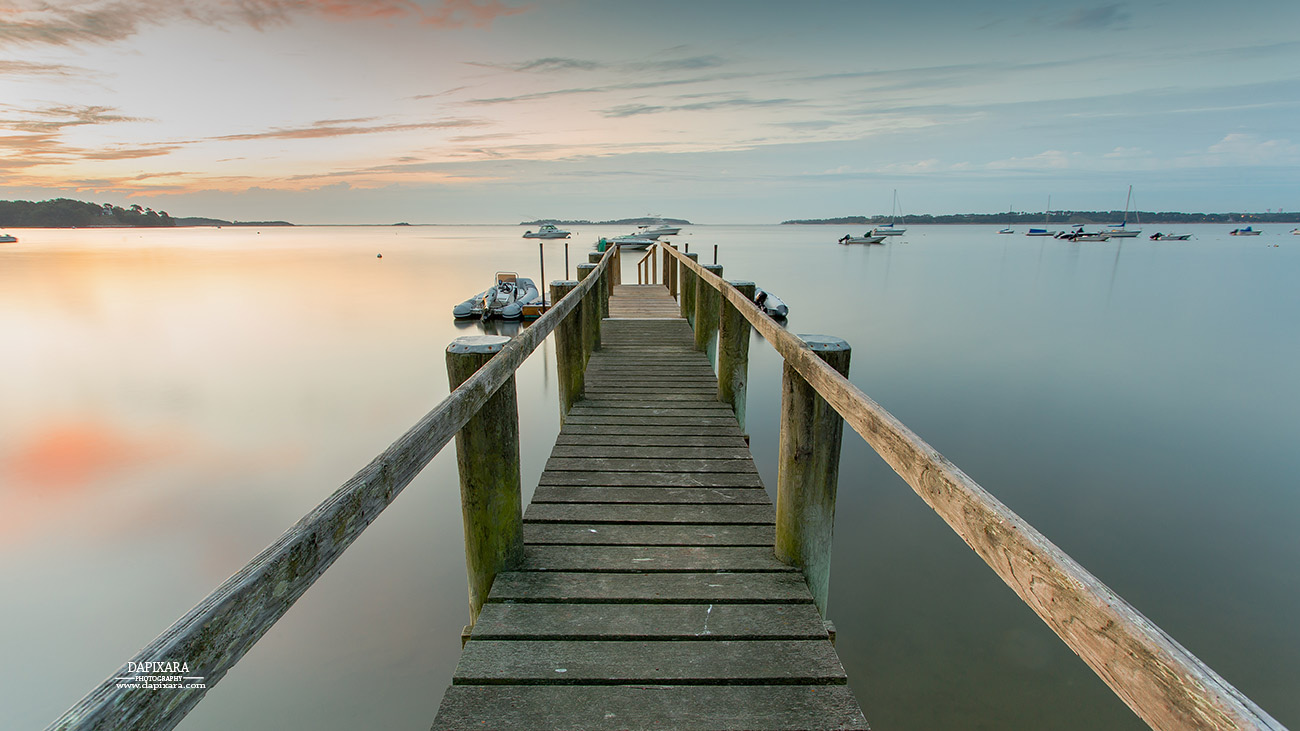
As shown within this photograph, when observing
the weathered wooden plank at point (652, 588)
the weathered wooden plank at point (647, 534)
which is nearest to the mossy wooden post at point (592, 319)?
the weathered wooden plank at point (647, 534)

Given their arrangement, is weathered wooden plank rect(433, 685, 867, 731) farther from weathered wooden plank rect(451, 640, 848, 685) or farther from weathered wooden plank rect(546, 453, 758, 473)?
weathered wooden plank rect(546, 453, 758, 473)

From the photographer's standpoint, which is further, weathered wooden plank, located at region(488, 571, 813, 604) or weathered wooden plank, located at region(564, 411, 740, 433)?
weathered wooden plank, located at region(564, 411, 740, 433)

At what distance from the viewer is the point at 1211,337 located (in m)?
19.0

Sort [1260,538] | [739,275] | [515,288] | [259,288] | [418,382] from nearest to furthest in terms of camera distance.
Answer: [1260,538] → [418,382] → [515,288] → [259,288] → [739,275]

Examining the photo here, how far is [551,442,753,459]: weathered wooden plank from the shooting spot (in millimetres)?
4324

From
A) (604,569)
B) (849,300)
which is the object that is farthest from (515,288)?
(604,569)

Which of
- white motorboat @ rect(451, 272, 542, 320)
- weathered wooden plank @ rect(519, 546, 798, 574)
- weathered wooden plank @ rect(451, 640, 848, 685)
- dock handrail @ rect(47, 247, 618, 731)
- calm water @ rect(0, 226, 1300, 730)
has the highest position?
dock handrail @ rect(47, 247, 618, 731)

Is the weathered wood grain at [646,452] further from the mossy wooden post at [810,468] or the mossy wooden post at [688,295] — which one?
the mossy wooden post at [688,295]

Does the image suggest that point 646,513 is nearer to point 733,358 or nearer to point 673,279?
point 733,358

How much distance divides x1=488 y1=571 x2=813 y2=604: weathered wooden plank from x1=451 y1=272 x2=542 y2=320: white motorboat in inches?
693

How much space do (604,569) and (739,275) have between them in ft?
131

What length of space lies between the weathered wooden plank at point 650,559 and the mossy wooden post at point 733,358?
224 cm

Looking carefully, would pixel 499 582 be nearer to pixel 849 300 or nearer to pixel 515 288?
pixel 515 288

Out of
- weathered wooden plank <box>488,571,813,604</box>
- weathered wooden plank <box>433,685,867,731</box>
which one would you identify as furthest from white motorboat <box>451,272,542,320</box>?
weathered wooden plank <box>433,685,867,731</box>
